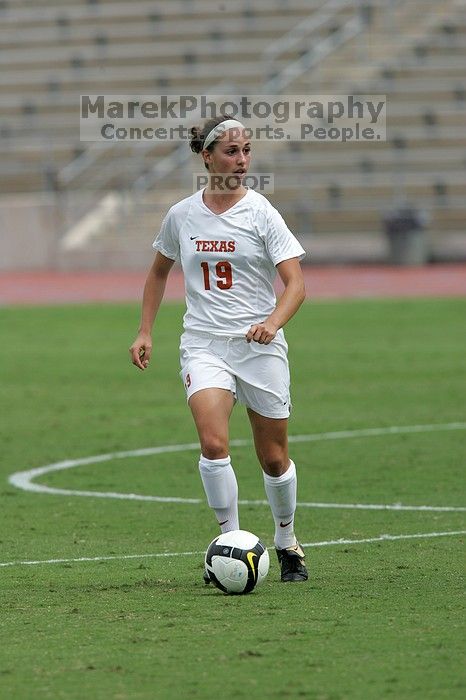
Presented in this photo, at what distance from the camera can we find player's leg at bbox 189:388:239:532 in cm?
644

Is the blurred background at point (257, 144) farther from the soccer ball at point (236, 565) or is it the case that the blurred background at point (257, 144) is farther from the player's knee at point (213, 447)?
the soccer ball at point (236, 565)

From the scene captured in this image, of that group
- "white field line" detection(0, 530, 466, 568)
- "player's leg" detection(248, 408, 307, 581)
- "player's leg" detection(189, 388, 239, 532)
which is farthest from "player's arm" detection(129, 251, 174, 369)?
"white field line" detection(0, 530, 466, 568)

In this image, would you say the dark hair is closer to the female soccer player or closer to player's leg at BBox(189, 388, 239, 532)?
the female soccer player

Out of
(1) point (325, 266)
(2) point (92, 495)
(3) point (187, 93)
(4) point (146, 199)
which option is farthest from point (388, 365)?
(3) point (187, 93)

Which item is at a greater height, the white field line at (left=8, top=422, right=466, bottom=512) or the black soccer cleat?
the black soccer cleat

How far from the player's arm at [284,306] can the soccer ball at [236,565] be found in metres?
0.89

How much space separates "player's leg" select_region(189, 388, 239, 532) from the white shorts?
0.08 meters

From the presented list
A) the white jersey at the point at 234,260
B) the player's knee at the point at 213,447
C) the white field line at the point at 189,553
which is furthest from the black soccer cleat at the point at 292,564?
the white jersey at the point at 234,260

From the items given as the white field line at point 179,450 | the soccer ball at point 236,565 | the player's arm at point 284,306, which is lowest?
the white field line at point 179,450

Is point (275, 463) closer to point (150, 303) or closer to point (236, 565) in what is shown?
point (236, 565)

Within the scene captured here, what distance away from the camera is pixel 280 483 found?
6746 mm

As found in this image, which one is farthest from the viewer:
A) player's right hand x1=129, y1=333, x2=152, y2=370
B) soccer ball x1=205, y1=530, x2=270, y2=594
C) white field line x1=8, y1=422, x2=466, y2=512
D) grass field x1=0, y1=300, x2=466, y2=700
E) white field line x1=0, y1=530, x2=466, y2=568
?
white field line x1=8, y1=422, x2=466, y2=512

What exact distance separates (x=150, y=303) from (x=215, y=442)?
0.89 metres

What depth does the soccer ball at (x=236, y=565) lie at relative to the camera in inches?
245
